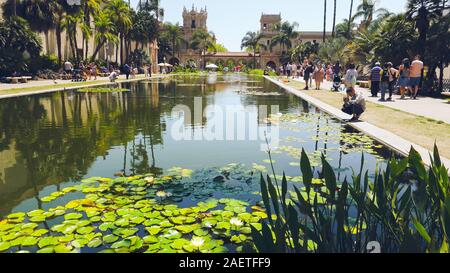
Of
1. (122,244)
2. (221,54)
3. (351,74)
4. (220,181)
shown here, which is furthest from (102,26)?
(221,54)

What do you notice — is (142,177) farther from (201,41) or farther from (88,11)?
(201,41)

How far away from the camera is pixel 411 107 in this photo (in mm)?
13305

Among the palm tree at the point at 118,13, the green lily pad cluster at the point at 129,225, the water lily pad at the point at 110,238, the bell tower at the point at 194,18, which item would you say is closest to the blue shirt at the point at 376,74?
the green lily pad cluster at the point at 129,225

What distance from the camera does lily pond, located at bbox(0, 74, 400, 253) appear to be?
360 centimetres

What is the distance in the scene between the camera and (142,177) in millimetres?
5438

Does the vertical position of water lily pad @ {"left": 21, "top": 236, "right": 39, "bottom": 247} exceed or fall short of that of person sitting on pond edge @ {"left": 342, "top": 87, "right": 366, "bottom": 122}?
it falls short

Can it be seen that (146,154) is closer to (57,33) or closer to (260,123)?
(260,123)

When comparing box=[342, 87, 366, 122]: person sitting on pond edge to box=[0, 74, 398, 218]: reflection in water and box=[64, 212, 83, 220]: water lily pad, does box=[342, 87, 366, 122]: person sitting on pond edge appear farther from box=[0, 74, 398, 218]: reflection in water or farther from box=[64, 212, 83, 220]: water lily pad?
box=[64, 212, 83, 220]: water lily pad

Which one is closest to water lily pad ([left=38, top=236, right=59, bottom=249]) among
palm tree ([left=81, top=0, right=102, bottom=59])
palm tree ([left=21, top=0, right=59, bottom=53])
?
palm tree ([left=21, top=0, right=59, bottom=53])

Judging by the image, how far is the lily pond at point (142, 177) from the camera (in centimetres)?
360

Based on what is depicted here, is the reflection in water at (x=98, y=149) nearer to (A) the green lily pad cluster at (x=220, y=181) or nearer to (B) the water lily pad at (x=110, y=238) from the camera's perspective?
(A) the green lily pad cluster at (x=220, y=181)
